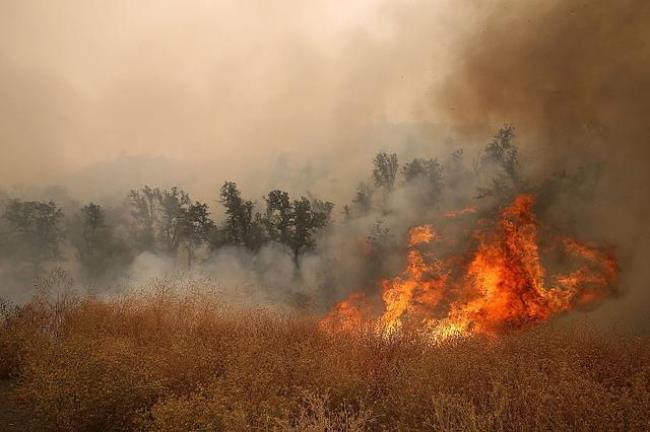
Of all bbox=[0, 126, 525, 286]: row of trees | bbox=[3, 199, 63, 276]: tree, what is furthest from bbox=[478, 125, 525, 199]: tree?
bbox=[3, 199, 63, 276]: tree

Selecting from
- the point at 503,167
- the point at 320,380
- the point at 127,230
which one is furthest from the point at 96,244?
the point at 320,380

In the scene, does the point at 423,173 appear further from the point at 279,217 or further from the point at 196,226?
the point at 196,226

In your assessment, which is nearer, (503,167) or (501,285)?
(501,285)

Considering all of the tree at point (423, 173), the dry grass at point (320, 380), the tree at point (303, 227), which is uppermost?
the tree at point (423, 173)

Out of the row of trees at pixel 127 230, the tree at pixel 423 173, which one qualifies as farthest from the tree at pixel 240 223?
the tree at pixel 423 173

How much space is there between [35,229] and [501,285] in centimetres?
6217

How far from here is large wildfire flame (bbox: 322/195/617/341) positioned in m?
9.46

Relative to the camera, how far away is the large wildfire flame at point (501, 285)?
9.46m

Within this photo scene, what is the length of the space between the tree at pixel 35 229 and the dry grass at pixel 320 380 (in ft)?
181

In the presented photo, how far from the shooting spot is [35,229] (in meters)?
55.1

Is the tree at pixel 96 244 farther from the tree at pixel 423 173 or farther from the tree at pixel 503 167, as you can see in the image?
the tree at pixel 503 167

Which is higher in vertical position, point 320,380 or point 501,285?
point 501,285

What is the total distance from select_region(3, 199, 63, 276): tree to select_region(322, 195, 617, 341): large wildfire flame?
55.9m

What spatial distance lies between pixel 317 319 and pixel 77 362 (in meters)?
4.50
